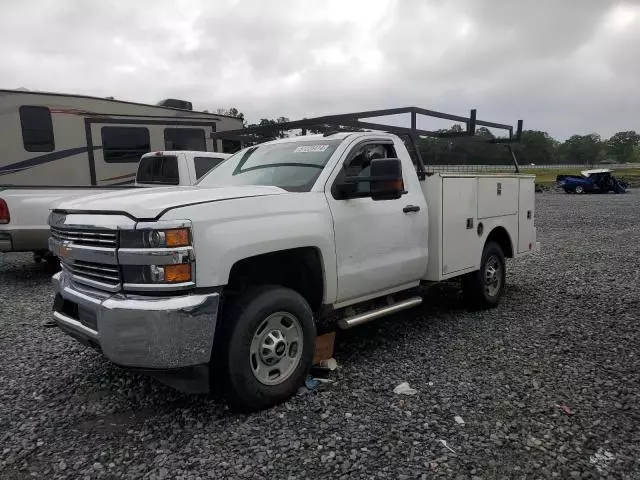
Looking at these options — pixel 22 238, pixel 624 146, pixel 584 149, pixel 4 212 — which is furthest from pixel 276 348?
pixel 624 146

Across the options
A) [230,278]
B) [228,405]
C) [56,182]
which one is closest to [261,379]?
[228,405]

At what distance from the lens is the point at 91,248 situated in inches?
130

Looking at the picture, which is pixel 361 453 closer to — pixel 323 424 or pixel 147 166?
pixel 323 424

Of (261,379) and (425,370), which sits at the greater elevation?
(261,379)

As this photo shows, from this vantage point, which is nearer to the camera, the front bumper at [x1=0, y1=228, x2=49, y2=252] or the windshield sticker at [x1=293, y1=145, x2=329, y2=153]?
the windshield sticker at [x1=293, y1=145, x2=329, y2=153]

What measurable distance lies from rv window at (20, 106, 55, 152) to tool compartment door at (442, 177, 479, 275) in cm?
931

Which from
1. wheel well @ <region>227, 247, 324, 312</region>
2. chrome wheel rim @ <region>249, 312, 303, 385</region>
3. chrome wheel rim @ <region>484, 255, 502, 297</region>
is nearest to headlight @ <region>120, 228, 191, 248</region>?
wheel well @ <region>227, 247, 324, 312</region>

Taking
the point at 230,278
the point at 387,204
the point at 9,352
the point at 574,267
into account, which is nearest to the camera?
the point at 230,278

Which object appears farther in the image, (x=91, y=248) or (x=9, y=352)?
(x=9, y=352)

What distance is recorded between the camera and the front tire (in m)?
3.32

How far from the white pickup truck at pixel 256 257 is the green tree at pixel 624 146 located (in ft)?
380

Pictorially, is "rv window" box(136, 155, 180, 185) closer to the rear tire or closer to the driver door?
the driver door

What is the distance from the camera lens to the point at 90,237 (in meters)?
3.36

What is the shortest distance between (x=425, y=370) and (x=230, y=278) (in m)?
1.82
